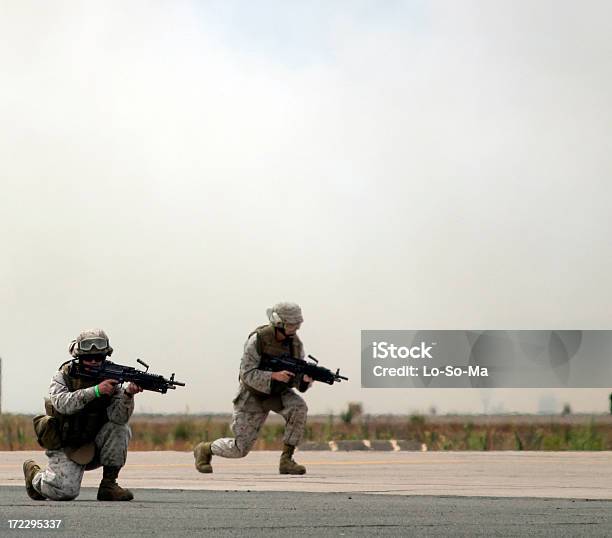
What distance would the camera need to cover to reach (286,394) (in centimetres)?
1580

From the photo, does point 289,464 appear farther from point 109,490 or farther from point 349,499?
point 109,490

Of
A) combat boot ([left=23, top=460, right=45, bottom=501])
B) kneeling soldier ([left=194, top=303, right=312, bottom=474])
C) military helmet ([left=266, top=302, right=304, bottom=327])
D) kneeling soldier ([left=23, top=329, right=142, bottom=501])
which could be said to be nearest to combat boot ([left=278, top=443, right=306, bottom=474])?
kneeling soldier ([left=194, top=303, right=312, bottom=474])

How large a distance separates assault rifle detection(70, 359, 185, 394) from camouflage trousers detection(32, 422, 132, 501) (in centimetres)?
47

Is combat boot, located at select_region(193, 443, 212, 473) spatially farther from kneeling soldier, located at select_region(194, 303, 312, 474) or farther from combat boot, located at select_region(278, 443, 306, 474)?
combat boot, located at select_region(278, 443, 306, 474)

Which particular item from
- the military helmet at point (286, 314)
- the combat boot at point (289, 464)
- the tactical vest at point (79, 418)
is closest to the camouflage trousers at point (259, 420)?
the combat boot at point (289, 464)

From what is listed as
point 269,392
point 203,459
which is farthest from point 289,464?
point 203,459

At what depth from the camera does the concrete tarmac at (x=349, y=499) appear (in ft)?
32.8

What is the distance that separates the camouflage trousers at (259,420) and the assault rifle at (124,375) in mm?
3870

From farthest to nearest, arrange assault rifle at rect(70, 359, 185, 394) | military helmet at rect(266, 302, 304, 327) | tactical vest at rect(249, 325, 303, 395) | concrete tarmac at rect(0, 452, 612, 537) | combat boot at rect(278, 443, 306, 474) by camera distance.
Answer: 1. combat boot at rect(278, 443, 306, 474)
2. tactical vest at rect(249, 325, 303, 395)
3. military helmet at rect(266, 302, 304, 327)
4. assault rifle at rect(70, 359, 185, 394)
5. concrete tarmac at rect(0, 452, 612, 537)

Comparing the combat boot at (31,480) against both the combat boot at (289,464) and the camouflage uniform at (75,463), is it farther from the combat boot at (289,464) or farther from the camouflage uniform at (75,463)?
the combat boot at (289,464)

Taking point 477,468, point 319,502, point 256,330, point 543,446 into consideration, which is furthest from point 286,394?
point 543,446

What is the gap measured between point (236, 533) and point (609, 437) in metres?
16.9

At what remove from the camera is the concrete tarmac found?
9992 mm

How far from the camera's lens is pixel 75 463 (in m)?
12.1
